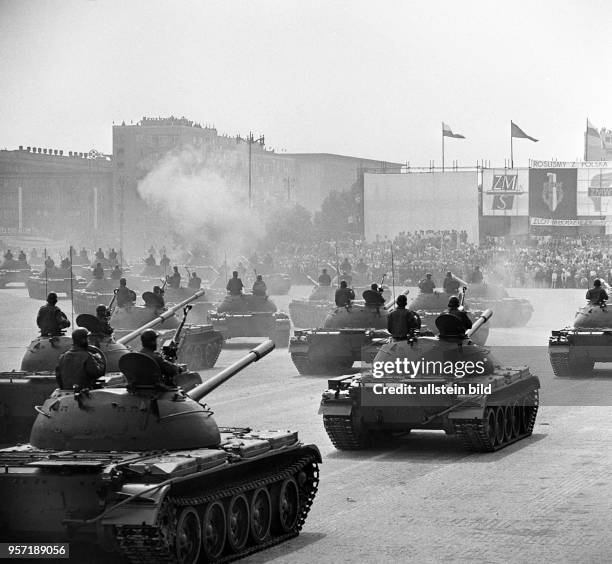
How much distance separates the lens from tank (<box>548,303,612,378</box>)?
3091cm

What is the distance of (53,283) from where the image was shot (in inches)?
2361

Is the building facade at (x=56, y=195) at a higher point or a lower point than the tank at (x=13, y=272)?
higher

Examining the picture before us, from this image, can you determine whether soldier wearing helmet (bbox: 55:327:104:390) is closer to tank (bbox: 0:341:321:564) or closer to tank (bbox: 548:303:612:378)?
tank (bbox: 0:341:321:564)

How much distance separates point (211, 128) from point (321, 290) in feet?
96.4

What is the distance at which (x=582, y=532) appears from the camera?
1432 cm

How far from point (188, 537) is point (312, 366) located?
63.3 ft

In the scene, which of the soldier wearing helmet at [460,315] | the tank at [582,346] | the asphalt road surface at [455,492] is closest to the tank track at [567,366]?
the tank at [582,346]

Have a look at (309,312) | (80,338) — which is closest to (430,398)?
(80,338)

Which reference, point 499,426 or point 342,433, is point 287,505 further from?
point 499,426

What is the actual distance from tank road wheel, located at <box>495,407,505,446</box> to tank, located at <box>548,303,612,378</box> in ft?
34.7

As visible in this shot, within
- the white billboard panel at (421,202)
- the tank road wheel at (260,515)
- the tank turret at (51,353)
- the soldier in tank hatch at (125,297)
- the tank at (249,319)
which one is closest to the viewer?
the tank road wheel at (260,515)

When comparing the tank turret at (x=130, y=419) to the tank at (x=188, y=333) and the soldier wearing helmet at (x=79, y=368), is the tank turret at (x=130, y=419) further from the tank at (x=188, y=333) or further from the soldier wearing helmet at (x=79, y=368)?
the tank at (x=188, y=333)

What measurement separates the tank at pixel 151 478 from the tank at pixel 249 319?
77.8ft

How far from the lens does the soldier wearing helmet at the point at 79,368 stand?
1444 cm
